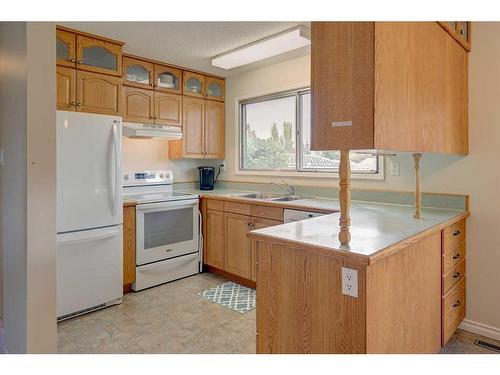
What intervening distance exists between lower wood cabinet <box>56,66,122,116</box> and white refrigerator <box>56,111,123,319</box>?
0.29 m

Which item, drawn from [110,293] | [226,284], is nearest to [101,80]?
[110,293]

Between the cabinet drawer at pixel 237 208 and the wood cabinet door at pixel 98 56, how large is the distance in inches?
62.9

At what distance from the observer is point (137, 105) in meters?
3.52

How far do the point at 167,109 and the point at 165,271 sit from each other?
5.63 ft

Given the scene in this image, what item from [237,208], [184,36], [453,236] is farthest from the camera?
[237,208]

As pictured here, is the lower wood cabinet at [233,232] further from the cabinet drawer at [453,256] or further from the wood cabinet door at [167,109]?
the cabinet drawer at [453,256]

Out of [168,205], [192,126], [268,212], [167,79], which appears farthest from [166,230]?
[167,79]

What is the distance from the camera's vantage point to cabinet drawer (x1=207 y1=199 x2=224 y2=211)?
352 centimetres

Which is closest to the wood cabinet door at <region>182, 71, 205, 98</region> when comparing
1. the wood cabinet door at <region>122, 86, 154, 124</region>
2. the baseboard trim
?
the wood cabinet door at <region>122, 86, 154, 124</region>

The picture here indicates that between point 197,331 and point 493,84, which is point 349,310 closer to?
point 197,331

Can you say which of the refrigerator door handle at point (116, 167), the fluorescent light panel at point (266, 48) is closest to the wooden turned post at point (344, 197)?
the fluorescent light panel at point (266, 48)

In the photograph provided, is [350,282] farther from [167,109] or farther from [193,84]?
[193,84]

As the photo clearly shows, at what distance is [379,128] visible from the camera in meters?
1.36

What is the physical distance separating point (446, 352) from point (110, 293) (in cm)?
251
